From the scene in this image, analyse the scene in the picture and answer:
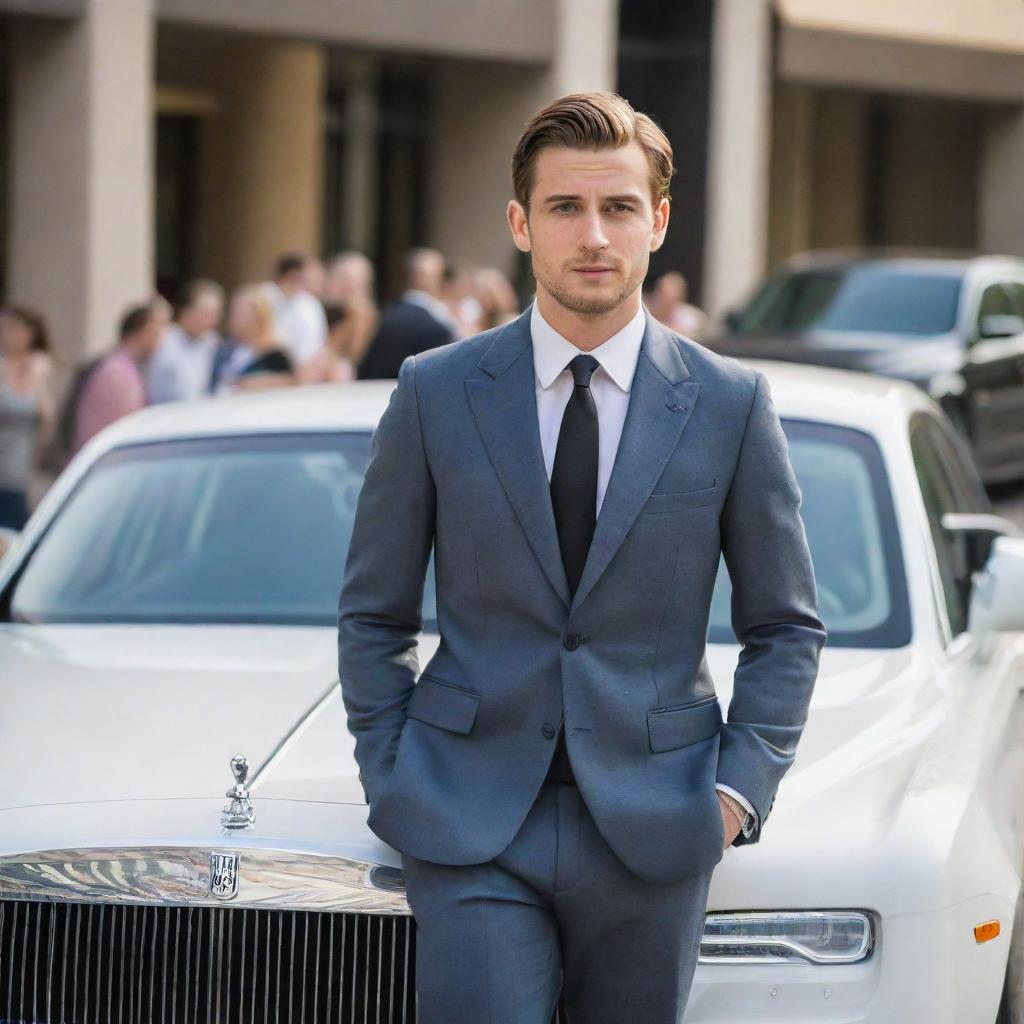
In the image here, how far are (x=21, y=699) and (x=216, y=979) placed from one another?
0.96 meters

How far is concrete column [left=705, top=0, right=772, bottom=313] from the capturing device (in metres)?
22.1

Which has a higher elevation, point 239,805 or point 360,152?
point 360,152

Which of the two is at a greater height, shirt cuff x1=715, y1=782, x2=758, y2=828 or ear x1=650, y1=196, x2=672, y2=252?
ear x1=650, y1=196, x2=672, y2=252

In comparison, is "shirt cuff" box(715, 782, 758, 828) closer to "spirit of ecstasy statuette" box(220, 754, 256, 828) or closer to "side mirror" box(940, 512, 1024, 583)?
"spirit of ecstasy statuette" box(220, 754, 256, 828)

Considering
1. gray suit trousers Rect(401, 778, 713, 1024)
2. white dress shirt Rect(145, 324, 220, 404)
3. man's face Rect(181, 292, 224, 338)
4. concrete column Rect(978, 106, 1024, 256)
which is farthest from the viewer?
concrete column Rect(978, 106, 1024, 256)

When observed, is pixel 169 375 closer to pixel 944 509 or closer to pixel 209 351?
pixel 209 351

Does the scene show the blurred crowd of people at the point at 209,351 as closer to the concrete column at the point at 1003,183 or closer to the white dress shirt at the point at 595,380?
the white dress shirt at the point at 595,380

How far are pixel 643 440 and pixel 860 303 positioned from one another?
12.1m

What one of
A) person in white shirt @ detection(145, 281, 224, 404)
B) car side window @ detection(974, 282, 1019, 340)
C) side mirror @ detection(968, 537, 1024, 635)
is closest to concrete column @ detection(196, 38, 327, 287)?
person in white shirt @ detection(145, 281, 224, 404)

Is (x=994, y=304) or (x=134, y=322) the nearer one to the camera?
(x=134, y=322)

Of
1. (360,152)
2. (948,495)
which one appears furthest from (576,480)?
(360,152)

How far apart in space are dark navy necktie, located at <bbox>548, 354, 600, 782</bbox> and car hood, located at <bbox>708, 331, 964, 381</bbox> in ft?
34.1

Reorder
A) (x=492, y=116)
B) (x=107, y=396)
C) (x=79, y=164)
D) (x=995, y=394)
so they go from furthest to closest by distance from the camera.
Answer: (x=492, y=116) → (x=79, y=164) → (x=995, y=394) → (x=107, y=396)

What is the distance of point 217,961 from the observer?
3.14 meters
